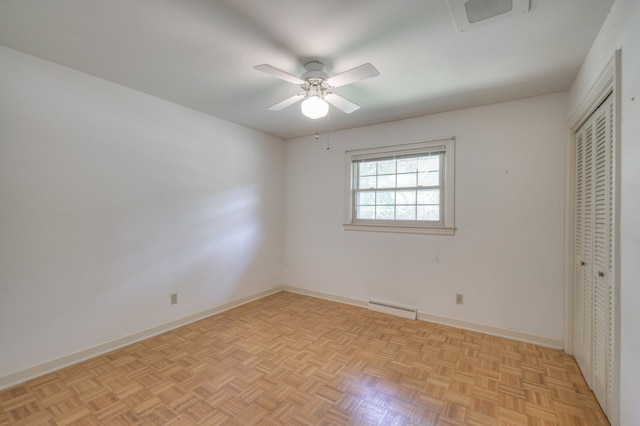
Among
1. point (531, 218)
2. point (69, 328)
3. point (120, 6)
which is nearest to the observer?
point (120, 6)

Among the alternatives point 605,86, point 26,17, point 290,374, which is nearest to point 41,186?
point 26,17

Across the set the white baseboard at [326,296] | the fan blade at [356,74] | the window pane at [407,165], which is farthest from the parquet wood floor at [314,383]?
the fan blade at [356,74]

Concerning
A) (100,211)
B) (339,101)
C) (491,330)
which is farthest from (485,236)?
(100,211)

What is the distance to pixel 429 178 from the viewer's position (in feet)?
11.4

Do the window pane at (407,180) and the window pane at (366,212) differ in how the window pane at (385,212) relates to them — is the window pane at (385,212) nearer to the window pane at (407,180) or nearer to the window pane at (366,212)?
the window pane at (366,212)

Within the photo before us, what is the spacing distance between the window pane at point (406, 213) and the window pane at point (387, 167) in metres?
0.50

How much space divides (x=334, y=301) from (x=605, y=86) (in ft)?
11.5

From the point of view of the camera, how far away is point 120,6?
1.65 metres

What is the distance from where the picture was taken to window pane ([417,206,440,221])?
135 inches

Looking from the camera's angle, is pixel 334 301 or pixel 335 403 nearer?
pixel 335 403

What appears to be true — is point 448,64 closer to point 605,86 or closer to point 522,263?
point 605,86

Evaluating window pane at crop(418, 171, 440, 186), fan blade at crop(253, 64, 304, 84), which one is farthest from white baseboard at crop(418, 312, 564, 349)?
fan blade at crop(253, 64, 304, 84)

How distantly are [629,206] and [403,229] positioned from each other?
7.41 feet

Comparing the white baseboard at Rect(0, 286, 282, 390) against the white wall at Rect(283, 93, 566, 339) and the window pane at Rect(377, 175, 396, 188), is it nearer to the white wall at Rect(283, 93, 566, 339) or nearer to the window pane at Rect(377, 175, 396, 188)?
the white wall at Rect(283, 93, 566, 339)
